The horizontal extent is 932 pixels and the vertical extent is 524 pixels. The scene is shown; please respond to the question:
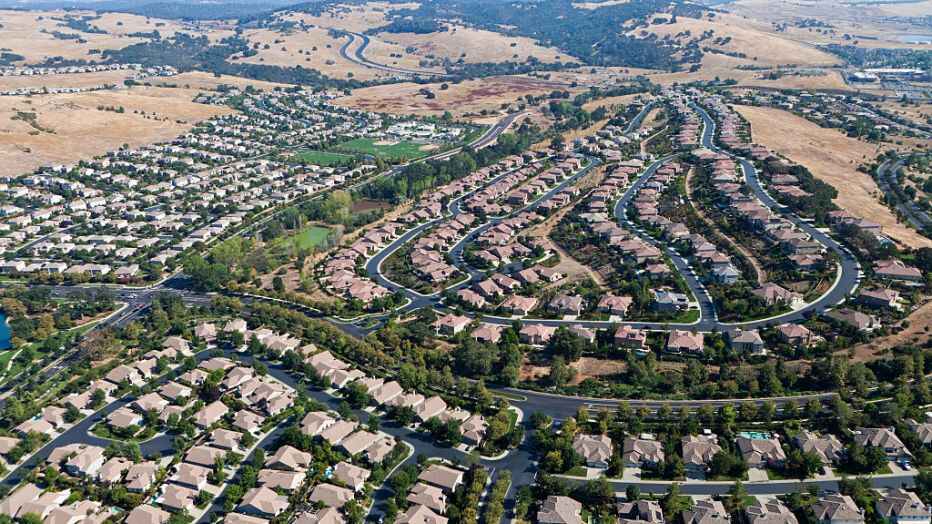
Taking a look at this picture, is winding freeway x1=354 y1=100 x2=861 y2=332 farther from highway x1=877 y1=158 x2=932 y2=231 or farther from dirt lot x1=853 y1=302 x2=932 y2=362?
highway x1=877 y1=158 x2=932 y2=231

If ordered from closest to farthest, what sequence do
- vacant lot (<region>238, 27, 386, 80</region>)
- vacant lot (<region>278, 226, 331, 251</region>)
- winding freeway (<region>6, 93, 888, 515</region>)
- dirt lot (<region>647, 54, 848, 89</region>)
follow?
winding freeway (<region>6, 93, 888, 515</region>) → vacant lot (<region>278, 226, 331, 251</region>) → dirt lot (<region>647, 54, 848, 89</region>) → vacant lot (<region>238, 27, 386, 80</region>)

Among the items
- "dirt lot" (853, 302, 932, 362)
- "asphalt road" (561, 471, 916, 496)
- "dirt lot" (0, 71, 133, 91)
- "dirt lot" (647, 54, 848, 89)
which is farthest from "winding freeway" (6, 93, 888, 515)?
"dirt lot" (0, 71, 133, 91)

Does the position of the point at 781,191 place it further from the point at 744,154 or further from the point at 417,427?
the point at 417,427

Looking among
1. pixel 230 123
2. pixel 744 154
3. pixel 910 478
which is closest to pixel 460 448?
pixel 910 478

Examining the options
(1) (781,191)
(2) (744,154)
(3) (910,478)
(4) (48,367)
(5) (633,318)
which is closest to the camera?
(3) (910,478)

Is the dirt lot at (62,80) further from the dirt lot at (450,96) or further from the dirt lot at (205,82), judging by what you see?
the dirt lot at (450,96)

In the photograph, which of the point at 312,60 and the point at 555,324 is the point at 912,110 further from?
the point at 312,60

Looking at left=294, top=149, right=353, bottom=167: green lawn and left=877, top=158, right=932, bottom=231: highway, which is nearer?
left=877, top=158, right=932, bottom=231: highway
